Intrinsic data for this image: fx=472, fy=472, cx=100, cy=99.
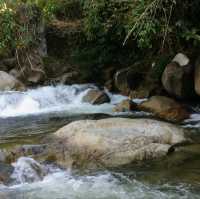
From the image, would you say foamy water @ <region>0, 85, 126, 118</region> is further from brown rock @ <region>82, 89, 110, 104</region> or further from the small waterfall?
the small waterfall

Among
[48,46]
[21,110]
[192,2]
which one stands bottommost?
[21,110]

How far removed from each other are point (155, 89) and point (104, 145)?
16.4 feet

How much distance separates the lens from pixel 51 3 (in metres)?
11.7

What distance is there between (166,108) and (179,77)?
2.92 feet

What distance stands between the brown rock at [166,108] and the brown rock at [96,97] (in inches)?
60.0

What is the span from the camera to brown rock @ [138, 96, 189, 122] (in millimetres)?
9624

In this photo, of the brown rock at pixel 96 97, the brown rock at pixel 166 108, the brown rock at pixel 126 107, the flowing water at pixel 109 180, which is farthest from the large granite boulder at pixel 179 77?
the flowing water at pixel 109 180

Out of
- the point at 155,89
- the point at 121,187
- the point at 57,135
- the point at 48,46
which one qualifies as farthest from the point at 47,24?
the point at 121,187

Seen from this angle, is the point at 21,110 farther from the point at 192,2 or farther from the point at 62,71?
the point at 192,2

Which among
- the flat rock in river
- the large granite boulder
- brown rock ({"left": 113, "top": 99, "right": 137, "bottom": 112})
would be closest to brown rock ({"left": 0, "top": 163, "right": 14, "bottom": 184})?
the flat rock in river

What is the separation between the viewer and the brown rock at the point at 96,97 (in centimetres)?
1182

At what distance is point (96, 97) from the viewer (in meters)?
11.9

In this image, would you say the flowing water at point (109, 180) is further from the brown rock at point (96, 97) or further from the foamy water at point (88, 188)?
the brown rock at point (96, 97)

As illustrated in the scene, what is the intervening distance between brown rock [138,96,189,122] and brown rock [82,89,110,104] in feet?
5.00
